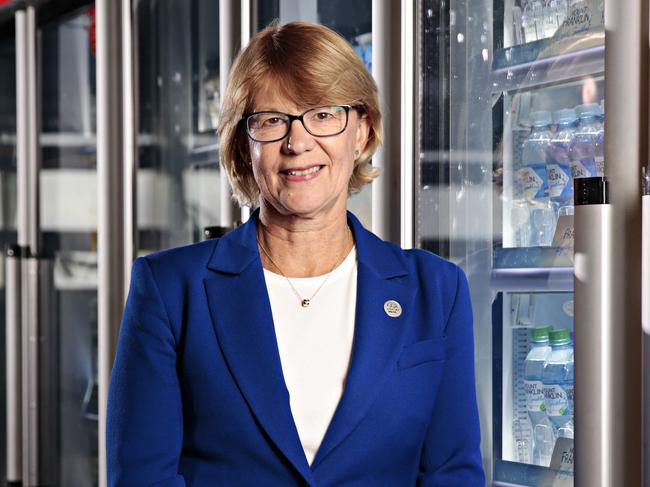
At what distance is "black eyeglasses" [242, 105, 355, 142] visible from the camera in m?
1.41

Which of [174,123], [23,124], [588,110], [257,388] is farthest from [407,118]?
[23,124]

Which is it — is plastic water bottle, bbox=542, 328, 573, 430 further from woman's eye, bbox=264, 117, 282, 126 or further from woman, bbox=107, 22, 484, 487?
woman's eye, bbox=264, 117, 282, 126

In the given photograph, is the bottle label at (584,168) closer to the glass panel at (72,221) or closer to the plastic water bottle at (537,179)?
the plastic water bottle at (537,179)

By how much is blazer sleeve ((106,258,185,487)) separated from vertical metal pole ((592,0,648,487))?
71cm

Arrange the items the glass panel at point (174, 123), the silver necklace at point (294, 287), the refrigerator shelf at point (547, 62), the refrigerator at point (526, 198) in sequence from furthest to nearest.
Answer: the glass panel at point (174, 123) < the refrigerator shelf at point (547, 62) < the refrigerator at point (526, 198) < the silver necklace at point (294, 287)

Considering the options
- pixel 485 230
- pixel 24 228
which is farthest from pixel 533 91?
pixel 24 228

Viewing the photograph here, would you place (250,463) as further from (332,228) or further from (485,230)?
(485,230)

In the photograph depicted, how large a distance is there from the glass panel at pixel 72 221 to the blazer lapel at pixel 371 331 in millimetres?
2424

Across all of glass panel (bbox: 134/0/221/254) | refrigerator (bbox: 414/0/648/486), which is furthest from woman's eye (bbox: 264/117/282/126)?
glass panel (bbox: 134/0/221/254)

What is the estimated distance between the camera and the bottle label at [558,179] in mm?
1838

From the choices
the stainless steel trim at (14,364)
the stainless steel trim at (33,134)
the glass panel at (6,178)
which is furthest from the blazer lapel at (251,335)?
the glass panel at (6,178)

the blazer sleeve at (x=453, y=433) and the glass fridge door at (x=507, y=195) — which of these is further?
the glass fridge door at (x=507, y=195)

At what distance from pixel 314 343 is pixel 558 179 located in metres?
0.69

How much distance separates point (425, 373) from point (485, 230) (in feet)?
2.05
